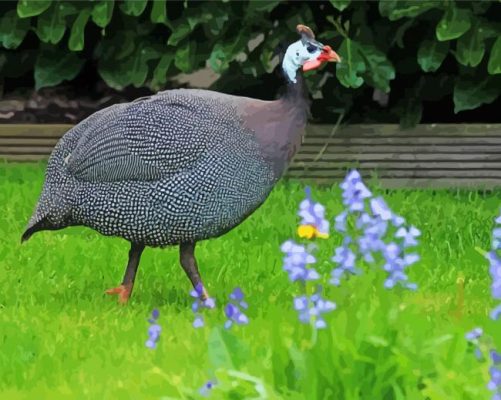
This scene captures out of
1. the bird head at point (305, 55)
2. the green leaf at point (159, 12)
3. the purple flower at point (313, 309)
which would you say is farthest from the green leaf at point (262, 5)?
the purple flower at point (313, 309)

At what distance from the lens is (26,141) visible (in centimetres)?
814

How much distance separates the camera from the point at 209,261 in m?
5.54

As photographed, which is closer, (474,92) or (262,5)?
(262,5)

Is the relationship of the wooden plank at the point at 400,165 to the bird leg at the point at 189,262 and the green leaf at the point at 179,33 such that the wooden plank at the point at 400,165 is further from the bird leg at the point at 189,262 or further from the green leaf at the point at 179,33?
the bird leg at the point at 189,262

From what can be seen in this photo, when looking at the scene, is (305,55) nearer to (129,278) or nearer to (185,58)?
(129,278)

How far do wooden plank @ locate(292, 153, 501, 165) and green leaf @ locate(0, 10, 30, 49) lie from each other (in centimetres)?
190

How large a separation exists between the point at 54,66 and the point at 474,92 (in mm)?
2742

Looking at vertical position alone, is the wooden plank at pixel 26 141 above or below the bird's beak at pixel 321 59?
below

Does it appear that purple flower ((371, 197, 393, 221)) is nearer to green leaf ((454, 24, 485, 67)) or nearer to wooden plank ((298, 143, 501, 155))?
green leaf ((454, 24, 485, 67))

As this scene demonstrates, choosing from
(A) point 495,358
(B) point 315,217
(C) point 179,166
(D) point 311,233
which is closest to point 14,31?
(C) point 179,166

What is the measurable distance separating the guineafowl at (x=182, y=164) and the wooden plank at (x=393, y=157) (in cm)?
302

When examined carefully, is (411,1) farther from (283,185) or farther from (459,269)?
(459,269)

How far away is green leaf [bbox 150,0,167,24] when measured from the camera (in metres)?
7.53

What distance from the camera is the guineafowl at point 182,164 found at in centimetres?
449
